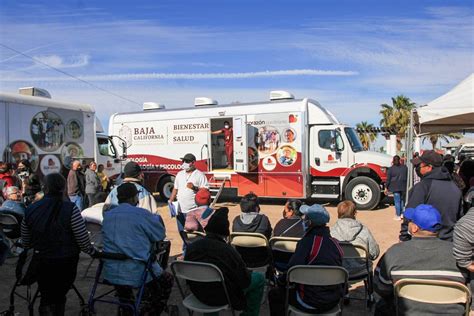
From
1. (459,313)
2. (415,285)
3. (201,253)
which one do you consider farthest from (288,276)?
(459,313)

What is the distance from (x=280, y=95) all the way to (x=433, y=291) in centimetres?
1030

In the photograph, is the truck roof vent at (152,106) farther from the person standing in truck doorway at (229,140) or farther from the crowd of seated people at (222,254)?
the crowd of seated people at (222,254)

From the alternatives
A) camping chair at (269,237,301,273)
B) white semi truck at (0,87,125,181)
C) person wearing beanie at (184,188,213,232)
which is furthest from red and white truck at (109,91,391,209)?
camping chair at (269,237,301,273)

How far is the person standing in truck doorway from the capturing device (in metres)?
13.4

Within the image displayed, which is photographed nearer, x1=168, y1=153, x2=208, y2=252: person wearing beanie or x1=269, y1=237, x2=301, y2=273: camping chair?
x1=269, y1=237, x2=301, y2=273: camping chair

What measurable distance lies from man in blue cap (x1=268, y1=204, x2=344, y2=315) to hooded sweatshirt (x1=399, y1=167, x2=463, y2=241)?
1370mm

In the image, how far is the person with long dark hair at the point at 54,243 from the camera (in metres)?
3.61

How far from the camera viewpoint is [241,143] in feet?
41.8

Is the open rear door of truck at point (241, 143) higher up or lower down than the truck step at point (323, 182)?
higher up

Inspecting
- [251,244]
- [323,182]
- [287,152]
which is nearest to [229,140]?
[287,152]

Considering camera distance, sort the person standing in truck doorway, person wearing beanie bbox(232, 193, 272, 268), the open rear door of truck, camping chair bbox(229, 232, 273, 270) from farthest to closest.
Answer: the person standing in truck doorway
the open rear door of truck
person wearing beanie bbox(232, 193, 272, 268)
camping chair bbox(229, 232, 273, 270)

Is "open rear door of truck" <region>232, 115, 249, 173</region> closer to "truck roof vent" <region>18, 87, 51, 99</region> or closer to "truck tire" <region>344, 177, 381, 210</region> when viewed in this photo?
"truck tire" <region>344, 177, 381, 210</region>

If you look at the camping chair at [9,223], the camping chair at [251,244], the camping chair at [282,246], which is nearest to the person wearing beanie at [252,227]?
the camping chair at [251,244]

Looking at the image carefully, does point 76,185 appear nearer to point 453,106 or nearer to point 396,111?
point 453,106
